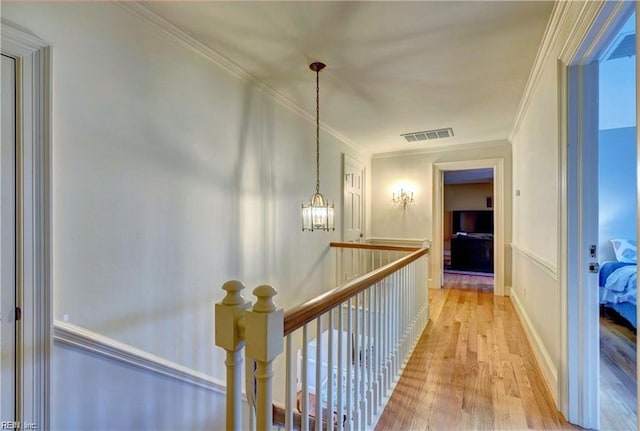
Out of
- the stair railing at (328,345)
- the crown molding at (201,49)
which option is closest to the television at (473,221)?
the stair railing at (328,345)

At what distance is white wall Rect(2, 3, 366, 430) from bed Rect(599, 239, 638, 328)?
3681 mm

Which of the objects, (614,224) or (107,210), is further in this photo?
(614,224)

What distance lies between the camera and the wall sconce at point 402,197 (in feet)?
17.1

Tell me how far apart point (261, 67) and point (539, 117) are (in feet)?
7.68

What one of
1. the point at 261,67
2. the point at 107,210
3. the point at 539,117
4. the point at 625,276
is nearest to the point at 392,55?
the point at 261,67

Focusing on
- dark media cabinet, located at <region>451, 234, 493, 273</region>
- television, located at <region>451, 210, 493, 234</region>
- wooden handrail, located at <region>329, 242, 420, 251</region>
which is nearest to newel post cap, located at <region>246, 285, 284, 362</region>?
wooden handrail, located at <region>329, 242, 420, 251</region>

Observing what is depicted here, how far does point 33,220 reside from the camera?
4.45 feet

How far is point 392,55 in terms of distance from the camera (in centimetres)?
228

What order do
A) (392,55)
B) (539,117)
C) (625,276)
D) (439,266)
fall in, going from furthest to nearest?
(439,266)
(625,276)
(539,117)
(392,55)

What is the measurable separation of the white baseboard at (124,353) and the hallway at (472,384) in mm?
1283

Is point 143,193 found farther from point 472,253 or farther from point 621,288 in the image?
point 472,253

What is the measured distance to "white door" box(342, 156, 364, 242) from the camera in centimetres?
462

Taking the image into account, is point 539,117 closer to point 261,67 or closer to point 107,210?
point 261,67

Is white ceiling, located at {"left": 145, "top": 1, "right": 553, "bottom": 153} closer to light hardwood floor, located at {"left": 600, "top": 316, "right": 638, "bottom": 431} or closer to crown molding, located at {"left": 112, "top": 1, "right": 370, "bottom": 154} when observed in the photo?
crown molding, located at {"left": 112, "top": 1, "right": 370, "bottom": 154}
